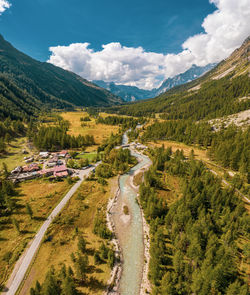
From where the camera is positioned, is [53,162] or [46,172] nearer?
[46,172]

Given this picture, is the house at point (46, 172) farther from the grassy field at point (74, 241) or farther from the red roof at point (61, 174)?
the grassy field at point (74, 241)

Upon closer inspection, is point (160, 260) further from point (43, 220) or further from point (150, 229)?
point (43, 220)

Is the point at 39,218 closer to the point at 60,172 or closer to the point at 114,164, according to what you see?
the point at 60,172

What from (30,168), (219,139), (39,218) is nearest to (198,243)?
(39,218)

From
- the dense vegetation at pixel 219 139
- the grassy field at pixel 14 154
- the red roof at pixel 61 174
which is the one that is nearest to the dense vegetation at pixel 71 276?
the red roof at pixel 61 174

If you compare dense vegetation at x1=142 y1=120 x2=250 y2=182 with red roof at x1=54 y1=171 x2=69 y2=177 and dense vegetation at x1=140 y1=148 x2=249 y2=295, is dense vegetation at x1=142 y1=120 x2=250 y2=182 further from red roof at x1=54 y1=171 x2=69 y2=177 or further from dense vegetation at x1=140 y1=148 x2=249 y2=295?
red roof at x1=54 y1=171 x2=69 y2=177

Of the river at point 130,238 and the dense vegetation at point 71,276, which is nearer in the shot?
the dense vegetation at point 71,276

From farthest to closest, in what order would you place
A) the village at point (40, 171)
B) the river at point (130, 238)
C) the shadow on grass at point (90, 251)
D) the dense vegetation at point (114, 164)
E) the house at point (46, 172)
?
the dense vegetation at point (114, 164), the house at point (46, 172), the village at point (40, 171), the shadow on grass at point (90, 251), the river at point (130, 238)

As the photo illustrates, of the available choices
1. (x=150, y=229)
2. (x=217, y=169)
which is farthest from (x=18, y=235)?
(x=217, y=169)
